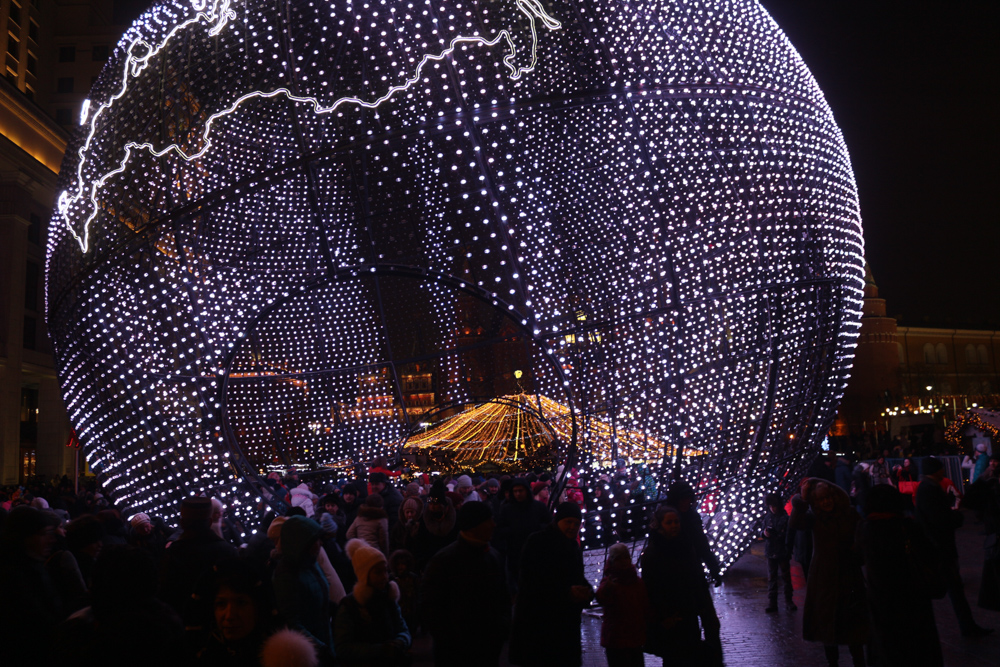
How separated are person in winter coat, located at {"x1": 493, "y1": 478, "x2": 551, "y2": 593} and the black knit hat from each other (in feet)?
9.09

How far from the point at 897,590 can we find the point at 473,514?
2354 mm

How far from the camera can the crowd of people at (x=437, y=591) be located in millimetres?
2668

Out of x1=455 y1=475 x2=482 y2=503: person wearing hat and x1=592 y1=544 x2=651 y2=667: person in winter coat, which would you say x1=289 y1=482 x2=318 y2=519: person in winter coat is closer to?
x1=455 y1=475 x2=482 y2=503: person wearing hat

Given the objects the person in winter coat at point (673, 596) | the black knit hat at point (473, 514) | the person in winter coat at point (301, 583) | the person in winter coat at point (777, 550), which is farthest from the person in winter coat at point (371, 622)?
the person in winter coat at point (777, 550)

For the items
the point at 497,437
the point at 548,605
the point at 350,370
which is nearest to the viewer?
the point at 548,605

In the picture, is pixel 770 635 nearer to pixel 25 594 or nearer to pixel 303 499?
pixel 303 499

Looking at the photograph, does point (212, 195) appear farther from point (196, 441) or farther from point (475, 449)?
point (475, 449)

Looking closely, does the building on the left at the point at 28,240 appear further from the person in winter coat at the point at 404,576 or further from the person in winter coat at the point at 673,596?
the person in winter coat at the point at 673,596

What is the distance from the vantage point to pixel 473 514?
11.9 feet

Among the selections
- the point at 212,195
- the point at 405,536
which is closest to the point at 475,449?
the point at 405,536

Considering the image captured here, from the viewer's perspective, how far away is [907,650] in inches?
161

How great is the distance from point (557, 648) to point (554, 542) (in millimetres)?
519

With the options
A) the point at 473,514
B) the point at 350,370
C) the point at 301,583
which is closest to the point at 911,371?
the point at 350,370

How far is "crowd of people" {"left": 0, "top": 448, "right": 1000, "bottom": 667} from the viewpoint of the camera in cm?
267
